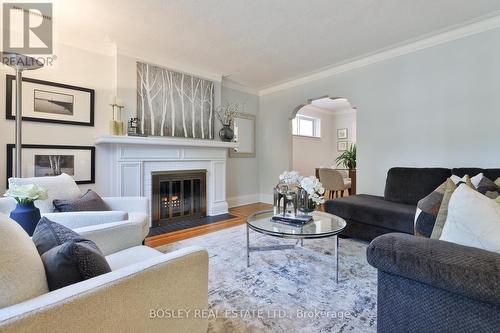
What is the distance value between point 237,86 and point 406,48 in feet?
9.51

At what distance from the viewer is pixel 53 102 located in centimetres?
294

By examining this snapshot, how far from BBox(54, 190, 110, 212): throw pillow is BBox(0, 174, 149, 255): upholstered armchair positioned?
101mm

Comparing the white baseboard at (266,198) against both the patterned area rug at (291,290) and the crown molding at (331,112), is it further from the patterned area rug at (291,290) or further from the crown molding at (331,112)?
the crown molding at (331,112)

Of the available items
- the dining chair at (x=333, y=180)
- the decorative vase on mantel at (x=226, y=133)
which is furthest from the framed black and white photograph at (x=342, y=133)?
→ the decorative vase on mantel at (x=226, y=133)

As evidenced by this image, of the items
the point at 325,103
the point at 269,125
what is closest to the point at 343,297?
the point at 269,125

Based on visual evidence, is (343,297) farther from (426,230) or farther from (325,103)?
(325,103)

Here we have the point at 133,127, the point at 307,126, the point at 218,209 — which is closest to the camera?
the point at 133,127

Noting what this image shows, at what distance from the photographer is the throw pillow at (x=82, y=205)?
2.03 m

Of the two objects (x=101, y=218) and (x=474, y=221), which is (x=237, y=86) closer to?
(x=101, y=218)

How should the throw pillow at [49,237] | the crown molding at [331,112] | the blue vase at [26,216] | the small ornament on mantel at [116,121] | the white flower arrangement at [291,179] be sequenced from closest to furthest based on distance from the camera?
the throw pillow at [49,237] < the blue vase at [26,216] < the white flower arrangement at [291,179] < the small ornament on mantel at [116,121] < the crown molding at [331,112]

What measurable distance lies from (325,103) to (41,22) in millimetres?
6203

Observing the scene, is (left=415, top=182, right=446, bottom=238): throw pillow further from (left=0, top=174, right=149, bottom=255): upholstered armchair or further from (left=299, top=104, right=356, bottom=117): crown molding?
(left=299, top=104, right=356, bottom=117): crown molding

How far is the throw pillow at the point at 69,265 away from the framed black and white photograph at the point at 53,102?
282 centimetres

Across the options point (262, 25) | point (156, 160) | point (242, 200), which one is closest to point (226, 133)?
point (156, 160)
